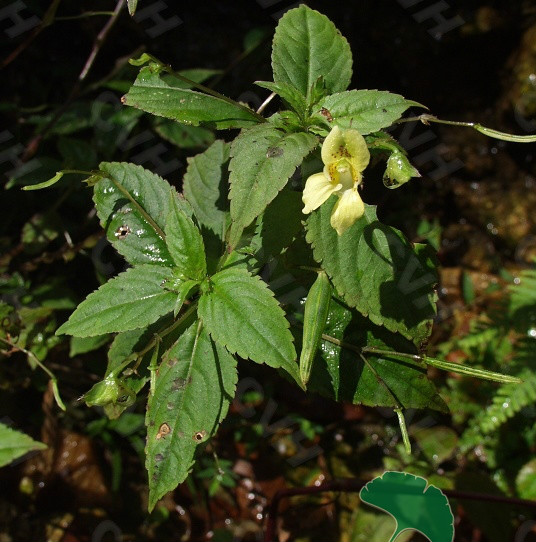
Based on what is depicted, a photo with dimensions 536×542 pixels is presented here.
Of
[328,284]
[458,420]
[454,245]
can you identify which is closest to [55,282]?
[328,284]

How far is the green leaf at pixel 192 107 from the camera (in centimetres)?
137

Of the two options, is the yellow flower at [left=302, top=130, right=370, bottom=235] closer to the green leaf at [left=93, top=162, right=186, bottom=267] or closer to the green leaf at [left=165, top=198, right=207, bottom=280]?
the green leaf at [left=165, top=198, right=207, bottom=280]

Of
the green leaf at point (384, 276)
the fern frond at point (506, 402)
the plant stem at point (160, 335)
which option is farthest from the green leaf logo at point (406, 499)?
the fern frond at point (506, 402)

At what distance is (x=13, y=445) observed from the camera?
174cm

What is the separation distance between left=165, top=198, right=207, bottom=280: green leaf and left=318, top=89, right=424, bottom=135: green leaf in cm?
41

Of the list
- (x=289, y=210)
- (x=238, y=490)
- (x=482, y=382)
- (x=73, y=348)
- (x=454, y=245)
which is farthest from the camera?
(x=454, y=245)

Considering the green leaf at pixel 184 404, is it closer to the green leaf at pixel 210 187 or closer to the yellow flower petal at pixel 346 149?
the green leaf at pixel 210 187

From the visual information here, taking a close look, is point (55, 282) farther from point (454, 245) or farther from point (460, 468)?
point (454, 245)

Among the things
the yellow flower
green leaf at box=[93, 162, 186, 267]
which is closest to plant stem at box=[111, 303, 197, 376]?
green leaf at box=[93, 162, 186, 267]

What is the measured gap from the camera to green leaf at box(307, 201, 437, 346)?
1.37m

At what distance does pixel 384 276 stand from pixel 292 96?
18.5 inches

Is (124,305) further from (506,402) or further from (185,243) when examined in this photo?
(506,402)

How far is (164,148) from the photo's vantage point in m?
2.60

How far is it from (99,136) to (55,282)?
581 millimetres
